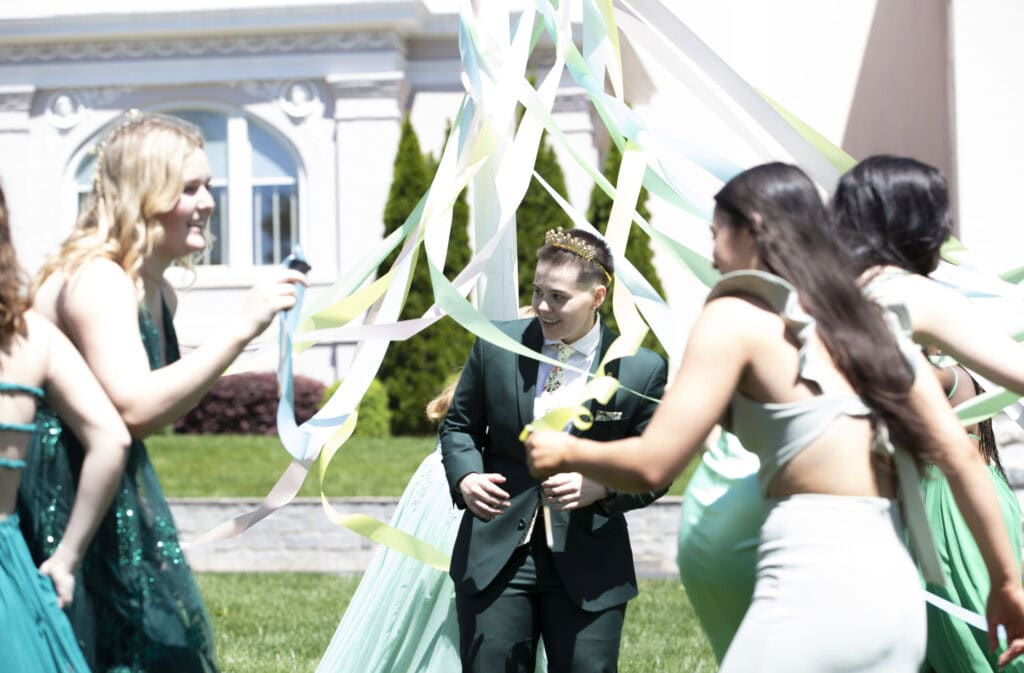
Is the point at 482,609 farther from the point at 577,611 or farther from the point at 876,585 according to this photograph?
the point at 876,585

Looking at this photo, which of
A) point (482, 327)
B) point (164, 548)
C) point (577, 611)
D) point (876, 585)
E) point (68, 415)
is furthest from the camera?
point (577, 611)

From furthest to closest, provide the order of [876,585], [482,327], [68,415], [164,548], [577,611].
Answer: [577,611] < [482,327] < [164,548] < [68,415] < [876,585]

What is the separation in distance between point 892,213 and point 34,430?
198cm

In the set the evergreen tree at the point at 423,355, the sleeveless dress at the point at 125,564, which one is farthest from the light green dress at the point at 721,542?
the evergreen tree at the point at 423,355

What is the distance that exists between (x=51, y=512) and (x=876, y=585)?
5.70ft

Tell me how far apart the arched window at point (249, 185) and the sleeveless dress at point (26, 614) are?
622 inches

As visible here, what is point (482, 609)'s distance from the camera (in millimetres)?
4277

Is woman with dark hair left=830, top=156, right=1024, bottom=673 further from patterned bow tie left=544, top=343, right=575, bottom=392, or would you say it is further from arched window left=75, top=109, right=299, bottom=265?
arched window left=75, top=109, right=299, bottom=265

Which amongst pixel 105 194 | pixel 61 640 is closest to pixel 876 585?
pixel 61 640

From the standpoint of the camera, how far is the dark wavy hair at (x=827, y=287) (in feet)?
9.53

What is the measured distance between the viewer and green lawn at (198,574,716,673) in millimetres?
6543

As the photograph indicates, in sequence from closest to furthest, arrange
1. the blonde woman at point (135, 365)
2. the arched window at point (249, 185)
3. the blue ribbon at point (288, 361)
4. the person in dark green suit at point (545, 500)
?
the blonde woman at point (135, 365) → the blue ribbon at point (288, 361) → the person in dark green suit at point (545, 500) → the arched window at point (249, 185)

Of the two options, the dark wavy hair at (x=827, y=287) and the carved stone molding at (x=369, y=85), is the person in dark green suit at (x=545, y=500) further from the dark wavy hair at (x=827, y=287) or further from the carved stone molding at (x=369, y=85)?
the carved stone molding at (x=369, y=85)

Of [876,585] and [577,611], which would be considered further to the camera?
[577,611]
